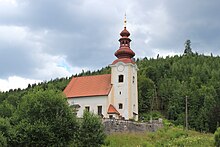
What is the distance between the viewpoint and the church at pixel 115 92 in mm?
57156

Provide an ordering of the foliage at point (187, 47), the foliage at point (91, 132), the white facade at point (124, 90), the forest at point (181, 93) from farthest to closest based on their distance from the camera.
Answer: the foliage at point (187, 47) → the forest at point (181, 93) → the white facade at point (124, 90) → the foliage at point (91, 132)

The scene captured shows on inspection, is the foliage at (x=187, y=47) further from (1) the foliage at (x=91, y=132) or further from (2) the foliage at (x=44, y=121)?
(1) the foliage at (x=91, y=132)

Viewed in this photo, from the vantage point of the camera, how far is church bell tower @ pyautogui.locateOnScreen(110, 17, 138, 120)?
57531 millimetres

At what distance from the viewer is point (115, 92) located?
191 feet

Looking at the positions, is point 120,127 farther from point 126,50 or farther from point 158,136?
point 126,50

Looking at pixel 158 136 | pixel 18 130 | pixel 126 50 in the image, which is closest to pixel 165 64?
pixel 126 50

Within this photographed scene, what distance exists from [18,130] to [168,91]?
2340 inches

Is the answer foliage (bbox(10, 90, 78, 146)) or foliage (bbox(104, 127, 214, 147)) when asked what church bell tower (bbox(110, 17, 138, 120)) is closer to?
foliage (bbox(104, 127, 214, 147))

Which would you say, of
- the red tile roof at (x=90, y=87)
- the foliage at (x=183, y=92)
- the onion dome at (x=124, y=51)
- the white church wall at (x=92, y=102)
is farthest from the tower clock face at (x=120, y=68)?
the foliage at (x=183, y=92)

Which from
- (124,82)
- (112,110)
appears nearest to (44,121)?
(112,110)

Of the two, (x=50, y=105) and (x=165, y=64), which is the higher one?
(x=165, y=64)

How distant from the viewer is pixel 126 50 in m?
58.8

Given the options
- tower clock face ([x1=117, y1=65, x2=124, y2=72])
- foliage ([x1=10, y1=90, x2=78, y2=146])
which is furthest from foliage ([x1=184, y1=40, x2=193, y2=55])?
foliage ([x1=10, y1=90, x2=78, y2=146])

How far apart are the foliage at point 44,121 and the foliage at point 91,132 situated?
1.02 m
